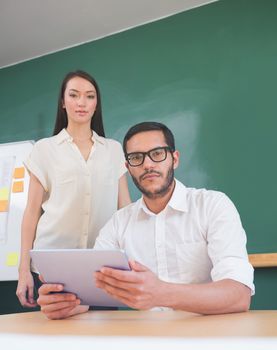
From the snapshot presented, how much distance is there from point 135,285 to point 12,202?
215cm

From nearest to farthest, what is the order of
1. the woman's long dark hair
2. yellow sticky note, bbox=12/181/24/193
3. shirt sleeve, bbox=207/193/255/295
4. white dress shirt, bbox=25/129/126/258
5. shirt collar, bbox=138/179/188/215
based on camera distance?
shirt sleeve, bbox=207/193/255/295, shirt collar, bbox=138/179/188/215, white dress shirt, bbox=25/129/126/258, the woman's long dark hair, yellow sticky note, bbox=12/181/24/193

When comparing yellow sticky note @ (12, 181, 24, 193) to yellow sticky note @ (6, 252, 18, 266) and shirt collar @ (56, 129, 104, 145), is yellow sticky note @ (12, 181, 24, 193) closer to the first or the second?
yellow sticky note @ (6, 252, 18, 266)

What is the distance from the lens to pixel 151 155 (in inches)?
58.2

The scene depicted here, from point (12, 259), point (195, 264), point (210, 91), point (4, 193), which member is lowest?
point (12, 259)

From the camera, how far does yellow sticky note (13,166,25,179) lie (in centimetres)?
296

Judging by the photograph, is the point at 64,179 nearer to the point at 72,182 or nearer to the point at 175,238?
the point at 72,182

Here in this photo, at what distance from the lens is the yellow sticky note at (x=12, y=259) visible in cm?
280

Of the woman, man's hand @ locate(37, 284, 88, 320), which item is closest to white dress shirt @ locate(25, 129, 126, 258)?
the woman

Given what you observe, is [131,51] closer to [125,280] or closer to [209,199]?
[209,199]

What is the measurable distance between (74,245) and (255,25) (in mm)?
1639

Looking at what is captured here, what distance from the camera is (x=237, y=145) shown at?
8.02ft

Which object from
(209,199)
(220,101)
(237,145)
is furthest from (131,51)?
(209,199)

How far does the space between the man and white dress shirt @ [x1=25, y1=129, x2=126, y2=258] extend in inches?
8.9

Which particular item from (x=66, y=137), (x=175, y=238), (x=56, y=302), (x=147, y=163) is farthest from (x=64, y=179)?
(x=56, y=302)
